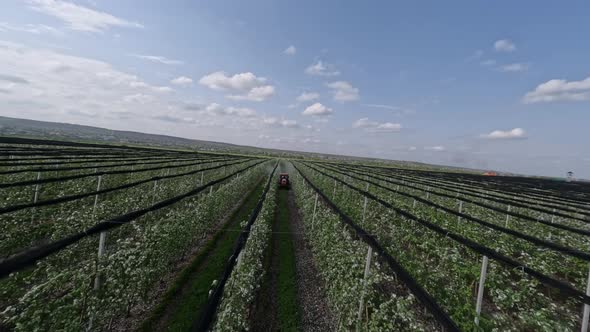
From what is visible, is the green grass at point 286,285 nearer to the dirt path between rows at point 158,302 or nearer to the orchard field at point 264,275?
the orchard field at point 264,275

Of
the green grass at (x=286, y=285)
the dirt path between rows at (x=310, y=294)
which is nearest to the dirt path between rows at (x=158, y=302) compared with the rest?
the green grass at (x=286, y=285)

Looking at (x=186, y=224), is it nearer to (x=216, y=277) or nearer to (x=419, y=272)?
(x=216, y=277)

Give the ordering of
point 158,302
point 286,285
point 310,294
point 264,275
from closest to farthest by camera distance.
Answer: point 158,302
point 310,294
point 286,285
point 264,275

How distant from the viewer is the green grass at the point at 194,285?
4.36m

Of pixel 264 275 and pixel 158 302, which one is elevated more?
pixel 264 275

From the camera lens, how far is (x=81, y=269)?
3.16 metres

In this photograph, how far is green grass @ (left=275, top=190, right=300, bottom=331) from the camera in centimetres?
462

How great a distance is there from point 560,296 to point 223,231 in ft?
34.0

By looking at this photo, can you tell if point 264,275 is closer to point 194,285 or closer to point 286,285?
point 286,285

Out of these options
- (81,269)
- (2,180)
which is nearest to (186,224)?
(81,269)

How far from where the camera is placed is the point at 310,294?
5504 mm

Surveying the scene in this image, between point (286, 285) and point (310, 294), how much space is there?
650mm

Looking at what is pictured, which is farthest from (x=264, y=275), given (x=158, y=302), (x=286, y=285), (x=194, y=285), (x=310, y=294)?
(x=158, y=302)

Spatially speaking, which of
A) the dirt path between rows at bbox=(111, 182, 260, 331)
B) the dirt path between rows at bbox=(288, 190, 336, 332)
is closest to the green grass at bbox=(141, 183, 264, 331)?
the dirt path between rows at bbox=(111, 182, 260, 331)
